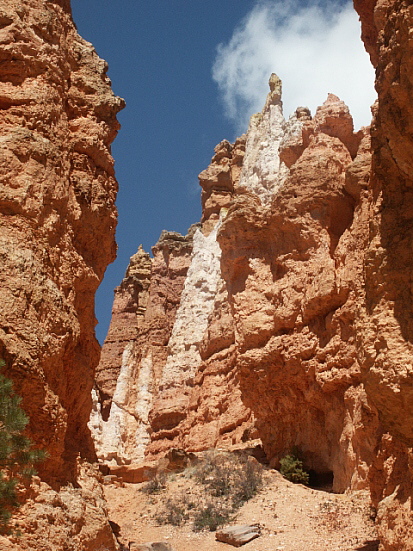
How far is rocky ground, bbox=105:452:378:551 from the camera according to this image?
33.5 ft

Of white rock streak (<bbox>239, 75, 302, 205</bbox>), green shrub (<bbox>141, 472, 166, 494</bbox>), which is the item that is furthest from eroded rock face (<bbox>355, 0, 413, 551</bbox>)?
white rock streak (<bbox>239, 75, 302, 205</bbox>)

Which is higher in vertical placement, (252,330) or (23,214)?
(252,330)

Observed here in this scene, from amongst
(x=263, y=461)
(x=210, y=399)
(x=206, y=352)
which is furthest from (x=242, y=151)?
(x=263, y=461)

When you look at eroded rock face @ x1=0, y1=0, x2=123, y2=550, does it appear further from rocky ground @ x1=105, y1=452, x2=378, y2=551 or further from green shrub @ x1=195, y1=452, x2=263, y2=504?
green shrub @ x1=195, y1=452, x2=263, y2=504

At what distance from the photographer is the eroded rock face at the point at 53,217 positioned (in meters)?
6.88

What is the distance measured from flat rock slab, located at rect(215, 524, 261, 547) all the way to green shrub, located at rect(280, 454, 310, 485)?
270cm

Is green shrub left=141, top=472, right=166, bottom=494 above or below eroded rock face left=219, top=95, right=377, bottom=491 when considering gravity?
below

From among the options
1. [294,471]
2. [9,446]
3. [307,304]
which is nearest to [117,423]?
[294,471]

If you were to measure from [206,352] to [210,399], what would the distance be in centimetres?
232

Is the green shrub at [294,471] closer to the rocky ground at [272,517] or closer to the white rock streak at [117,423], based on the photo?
the rocky ground at [272,517]

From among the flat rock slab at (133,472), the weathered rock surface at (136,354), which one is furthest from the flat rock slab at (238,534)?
the weathered rock surface at (136,354)

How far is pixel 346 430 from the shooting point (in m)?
12.8

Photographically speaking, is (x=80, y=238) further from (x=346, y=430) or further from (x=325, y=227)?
(x=325, y=227)

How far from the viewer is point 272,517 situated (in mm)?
11695
